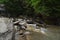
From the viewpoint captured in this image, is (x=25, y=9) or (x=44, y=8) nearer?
(x=44, y=8)

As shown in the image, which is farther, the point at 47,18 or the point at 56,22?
the point at 47,18

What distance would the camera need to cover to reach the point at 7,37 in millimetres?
4574

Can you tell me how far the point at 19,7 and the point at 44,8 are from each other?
9.90 meters

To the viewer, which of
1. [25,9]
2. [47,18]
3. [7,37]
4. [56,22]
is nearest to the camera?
[7,37]

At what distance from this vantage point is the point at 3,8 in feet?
115

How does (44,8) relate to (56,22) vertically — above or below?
above

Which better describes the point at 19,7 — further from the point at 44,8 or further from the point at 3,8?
the point at 44,8

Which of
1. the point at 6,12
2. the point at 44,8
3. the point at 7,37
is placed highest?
the point at 7,37

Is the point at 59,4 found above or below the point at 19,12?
above

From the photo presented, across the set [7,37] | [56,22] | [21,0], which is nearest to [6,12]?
[21,0]

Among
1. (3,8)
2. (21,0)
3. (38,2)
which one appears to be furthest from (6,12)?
(38,2)

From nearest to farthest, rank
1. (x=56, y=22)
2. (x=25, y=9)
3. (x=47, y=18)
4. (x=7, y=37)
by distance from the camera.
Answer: (x=7, y=37) < (x=56, y=22) < (x=47, y=18) < (x=25, y=9)

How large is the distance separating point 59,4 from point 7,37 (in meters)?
20.5

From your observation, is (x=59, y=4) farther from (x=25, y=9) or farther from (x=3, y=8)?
(x=3, y=8)
